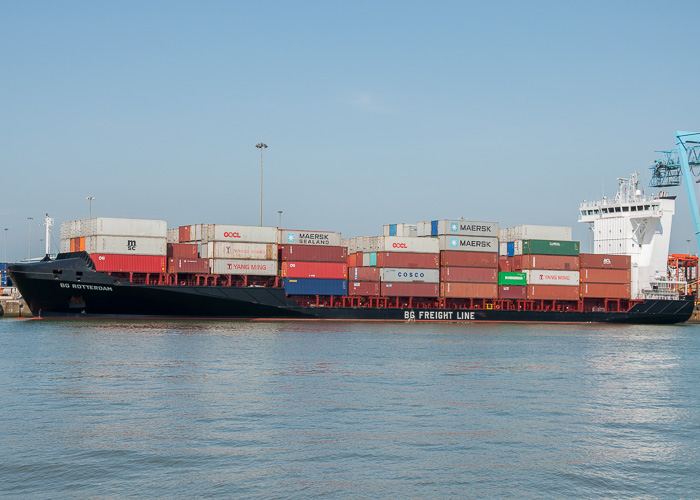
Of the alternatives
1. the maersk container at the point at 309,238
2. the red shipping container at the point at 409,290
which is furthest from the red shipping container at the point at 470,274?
the maersk container at the point at 309,238

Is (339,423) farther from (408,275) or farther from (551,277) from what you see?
(551,277)

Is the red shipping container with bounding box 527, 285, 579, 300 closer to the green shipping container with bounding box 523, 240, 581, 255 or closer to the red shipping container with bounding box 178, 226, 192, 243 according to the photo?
the green shipping container with bounding box 523, 240, 581, 255

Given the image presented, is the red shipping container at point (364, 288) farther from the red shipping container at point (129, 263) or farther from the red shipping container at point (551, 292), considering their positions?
the red shipping container at point (129, 263)

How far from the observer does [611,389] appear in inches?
1041

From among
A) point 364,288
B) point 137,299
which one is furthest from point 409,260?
point 137,299

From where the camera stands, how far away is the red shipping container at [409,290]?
60.3 metres

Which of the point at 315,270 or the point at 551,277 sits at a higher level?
the point at 315,270

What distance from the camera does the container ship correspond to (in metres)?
51.7

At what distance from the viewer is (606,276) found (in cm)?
6594

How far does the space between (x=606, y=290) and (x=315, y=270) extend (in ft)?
91.3

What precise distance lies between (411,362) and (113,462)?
19.1 meters

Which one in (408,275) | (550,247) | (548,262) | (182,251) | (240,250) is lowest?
(408,275)

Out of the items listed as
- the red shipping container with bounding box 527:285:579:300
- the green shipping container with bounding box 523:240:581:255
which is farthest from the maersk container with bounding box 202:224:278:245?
the red shipping container with bounding box 527:285:579:300

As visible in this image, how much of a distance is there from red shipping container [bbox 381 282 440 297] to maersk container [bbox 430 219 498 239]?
492 centimetres
